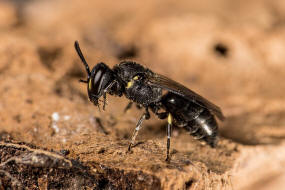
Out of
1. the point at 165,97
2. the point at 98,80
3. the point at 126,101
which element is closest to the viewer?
the point at 98,80

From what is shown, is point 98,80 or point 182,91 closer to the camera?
point 98,80

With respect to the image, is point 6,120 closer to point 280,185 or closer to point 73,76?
point 73,76

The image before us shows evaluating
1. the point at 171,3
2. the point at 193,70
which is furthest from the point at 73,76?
the point at 171,3

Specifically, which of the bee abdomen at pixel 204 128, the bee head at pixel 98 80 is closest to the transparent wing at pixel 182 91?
the bee abdomen at pixel 204 128

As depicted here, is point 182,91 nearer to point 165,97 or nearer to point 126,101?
point 165,97

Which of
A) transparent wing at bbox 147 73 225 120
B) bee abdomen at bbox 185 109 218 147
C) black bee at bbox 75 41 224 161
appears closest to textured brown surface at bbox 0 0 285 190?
bee abdomen at bbox 185 109 218 147

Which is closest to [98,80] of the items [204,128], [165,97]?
[165,97]
